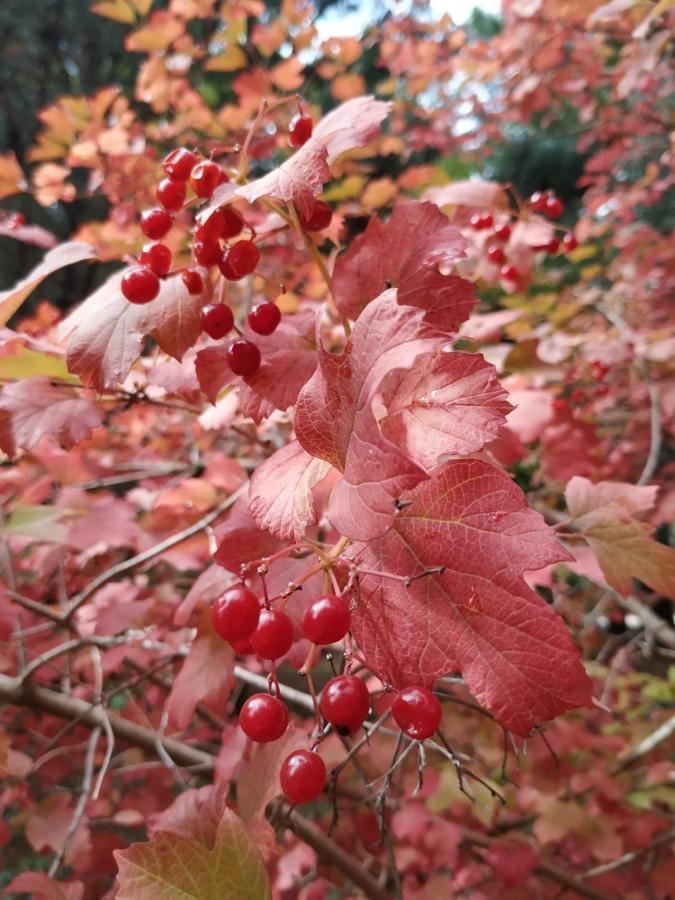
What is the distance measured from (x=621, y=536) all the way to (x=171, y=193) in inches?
33.1

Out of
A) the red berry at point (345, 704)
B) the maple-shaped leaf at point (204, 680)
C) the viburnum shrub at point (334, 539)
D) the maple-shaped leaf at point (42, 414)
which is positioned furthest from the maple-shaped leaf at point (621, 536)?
the maple-shaped leaf at point (42, 414)

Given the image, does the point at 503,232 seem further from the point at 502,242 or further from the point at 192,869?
the point at 192,869

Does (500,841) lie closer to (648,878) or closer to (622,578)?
(648,878)

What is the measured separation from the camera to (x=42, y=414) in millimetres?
1052

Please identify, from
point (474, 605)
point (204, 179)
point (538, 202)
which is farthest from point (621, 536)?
point (538, 202)

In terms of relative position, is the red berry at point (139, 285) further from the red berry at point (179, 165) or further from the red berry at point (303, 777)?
the red berry at point (303, 777)

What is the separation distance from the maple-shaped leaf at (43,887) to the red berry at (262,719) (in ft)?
2.01

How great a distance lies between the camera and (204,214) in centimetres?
75

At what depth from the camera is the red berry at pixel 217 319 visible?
2.82ft

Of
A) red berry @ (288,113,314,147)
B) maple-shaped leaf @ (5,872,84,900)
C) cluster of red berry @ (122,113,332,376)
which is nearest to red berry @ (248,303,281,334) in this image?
cluster of red berry @ (122,113,332,376)

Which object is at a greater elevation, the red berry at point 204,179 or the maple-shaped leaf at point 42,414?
the red berry at point 204,179

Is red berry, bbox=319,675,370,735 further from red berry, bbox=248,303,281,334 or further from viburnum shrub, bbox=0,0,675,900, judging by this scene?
red berry, bbox=248,303,281,334

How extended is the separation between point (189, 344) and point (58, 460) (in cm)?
130

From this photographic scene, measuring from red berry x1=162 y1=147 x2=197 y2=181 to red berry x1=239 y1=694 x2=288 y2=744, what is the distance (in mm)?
701
